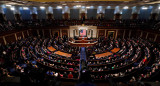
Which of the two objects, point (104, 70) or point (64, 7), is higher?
point (64, 7)

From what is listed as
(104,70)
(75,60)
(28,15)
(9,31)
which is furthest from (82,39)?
(28,15)

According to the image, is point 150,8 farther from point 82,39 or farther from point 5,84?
point 5,84

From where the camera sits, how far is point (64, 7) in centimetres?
3097

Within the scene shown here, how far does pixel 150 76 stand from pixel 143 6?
89.6 feet

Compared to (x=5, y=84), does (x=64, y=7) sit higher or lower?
higher

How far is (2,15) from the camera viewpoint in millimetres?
23297

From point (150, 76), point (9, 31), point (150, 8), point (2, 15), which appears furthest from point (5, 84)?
point (150, 8)

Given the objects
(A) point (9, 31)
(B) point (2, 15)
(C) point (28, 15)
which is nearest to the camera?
(A) point (9, 31)

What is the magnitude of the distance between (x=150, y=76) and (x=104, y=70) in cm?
473

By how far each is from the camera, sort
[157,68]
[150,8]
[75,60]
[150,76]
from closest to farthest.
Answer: [150,76] → [157,68] → [75,60] → [150,8]

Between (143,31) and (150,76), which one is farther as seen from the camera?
(143,31)

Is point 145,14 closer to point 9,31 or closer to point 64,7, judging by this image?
point 64,7

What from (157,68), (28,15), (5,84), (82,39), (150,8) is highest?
(150,8)

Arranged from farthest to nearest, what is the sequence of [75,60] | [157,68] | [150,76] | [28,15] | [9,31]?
[28,15] < [9,31] < [75,60] < [157,68] < [150,76]
